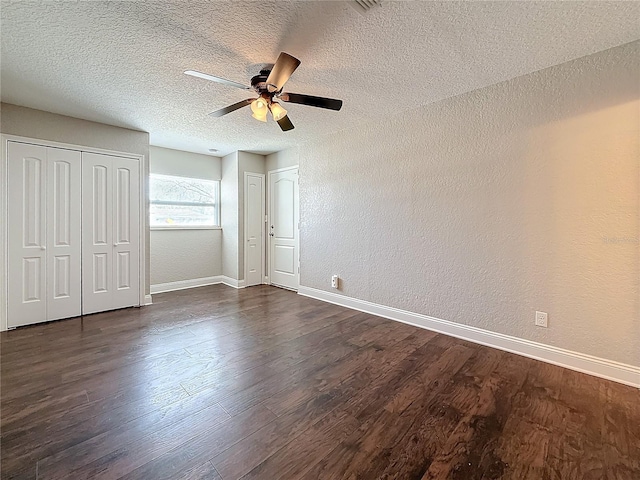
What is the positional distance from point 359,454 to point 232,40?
2.78m

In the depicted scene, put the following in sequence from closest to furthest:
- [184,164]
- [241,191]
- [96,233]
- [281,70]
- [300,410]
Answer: [300,410] → [281,70] → [96,233] → [184,164] → [241,191]

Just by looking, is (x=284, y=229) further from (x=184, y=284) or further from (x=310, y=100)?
(x=310, y=100)

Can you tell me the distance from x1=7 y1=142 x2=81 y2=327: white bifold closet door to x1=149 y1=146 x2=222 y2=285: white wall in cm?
132

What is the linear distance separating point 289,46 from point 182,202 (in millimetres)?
3996

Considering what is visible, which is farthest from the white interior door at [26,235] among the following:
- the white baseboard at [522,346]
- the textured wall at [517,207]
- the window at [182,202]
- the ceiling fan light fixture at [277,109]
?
the white baseboard at [522,346]

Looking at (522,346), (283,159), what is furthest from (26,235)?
(522,346)

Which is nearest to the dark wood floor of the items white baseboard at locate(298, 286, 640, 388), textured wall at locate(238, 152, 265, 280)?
white baseboard at locate(298, 286, 640, 388)

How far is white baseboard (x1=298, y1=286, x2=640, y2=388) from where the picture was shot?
2135 millimetres

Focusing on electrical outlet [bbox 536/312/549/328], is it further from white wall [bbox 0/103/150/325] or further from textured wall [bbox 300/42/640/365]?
white wall [bbox 0/103/150/325]

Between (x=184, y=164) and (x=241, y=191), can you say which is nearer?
(x=184, y=164)

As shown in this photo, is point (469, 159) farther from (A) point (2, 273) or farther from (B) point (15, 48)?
(A) point (2, 273)

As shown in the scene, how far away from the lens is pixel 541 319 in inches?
97.0

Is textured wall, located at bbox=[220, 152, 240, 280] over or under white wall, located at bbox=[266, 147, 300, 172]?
under

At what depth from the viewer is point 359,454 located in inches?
57.6
